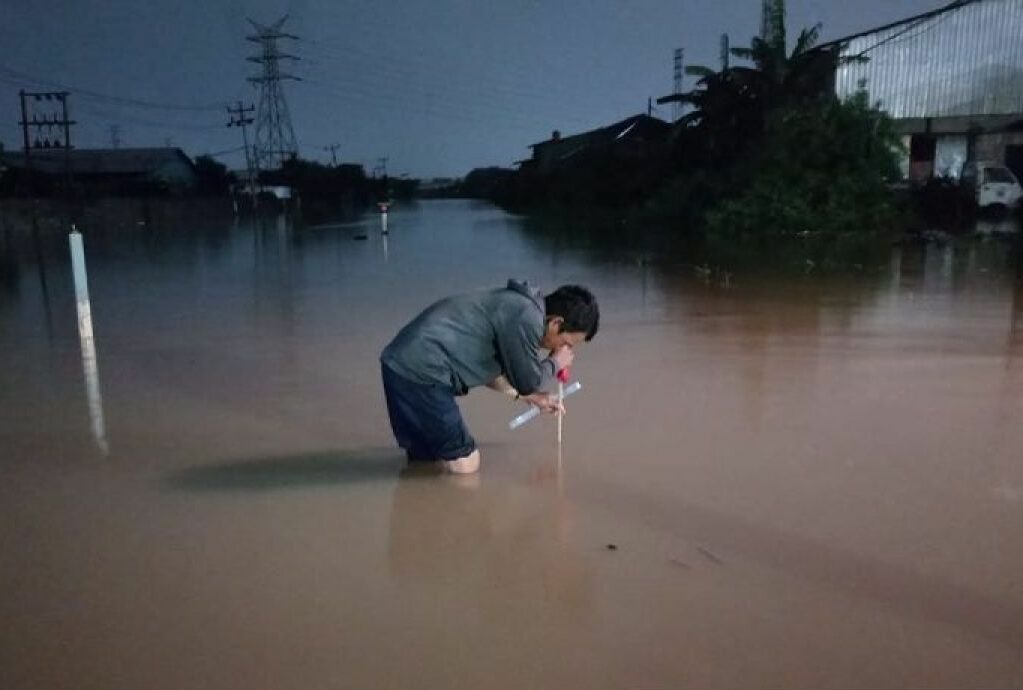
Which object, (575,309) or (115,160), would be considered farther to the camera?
(115,160)

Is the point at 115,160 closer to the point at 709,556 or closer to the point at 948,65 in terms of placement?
the point at 948,65

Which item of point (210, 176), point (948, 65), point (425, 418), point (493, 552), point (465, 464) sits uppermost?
point (948, 65)

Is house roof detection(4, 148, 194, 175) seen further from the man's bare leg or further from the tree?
the man's bare leg

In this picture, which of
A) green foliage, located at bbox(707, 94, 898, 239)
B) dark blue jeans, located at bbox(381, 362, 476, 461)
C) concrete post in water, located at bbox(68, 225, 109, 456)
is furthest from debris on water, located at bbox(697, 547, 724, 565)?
green foliage, located at bbox(707, 94, 898, 239)

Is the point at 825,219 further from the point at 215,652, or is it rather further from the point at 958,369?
the point at 215,652

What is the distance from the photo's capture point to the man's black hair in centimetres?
378

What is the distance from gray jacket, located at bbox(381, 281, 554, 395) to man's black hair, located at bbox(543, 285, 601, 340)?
9 cm

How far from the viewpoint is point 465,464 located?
436 cm

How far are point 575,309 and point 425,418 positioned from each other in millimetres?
902

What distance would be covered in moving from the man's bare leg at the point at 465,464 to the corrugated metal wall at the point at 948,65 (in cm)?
2330

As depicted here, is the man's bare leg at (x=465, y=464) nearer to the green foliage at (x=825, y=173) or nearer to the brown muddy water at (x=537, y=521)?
the brown muddy water at (x=537, y=521)

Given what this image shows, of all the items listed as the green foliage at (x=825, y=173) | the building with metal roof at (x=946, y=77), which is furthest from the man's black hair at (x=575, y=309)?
the building with metal roof at (x=946, y=77)

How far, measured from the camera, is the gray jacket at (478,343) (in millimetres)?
3826

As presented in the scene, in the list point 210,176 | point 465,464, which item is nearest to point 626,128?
point 210,176
